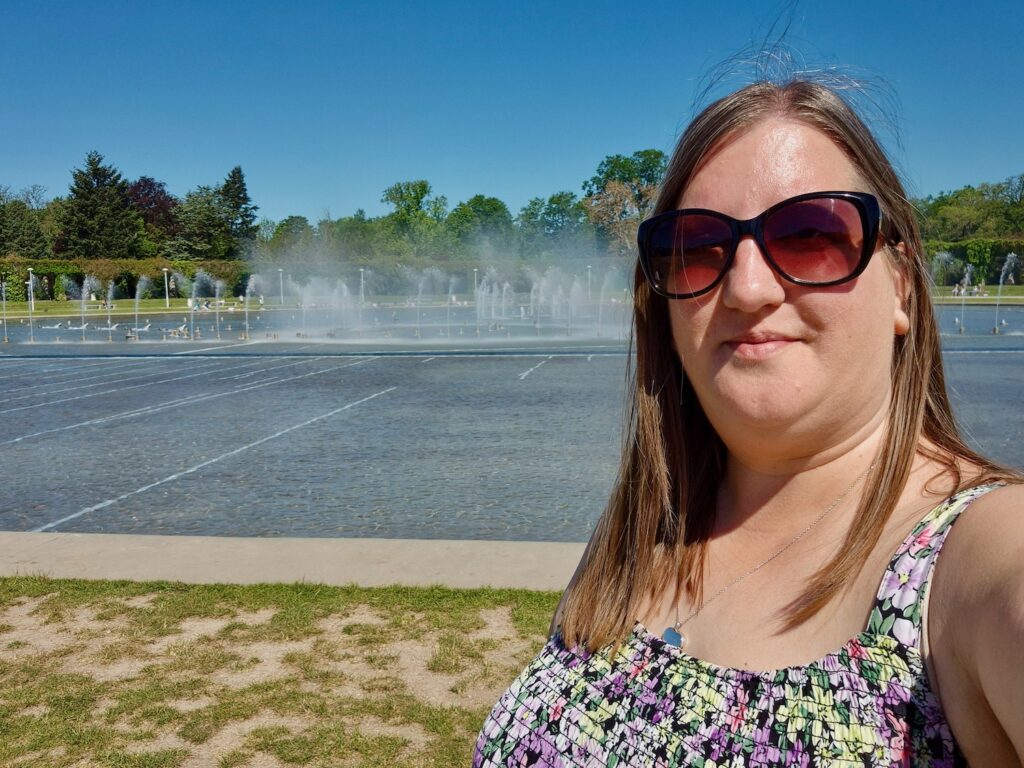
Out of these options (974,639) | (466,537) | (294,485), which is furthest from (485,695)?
(294,485)

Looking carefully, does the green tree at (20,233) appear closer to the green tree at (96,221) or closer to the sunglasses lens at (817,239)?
the green tree at (96,221)

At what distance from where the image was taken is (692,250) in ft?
4.73

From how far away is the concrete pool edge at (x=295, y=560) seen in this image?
5281 mm

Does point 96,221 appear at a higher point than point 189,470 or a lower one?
higher

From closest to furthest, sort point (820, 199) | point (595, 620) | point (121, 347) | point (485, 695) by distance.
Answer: point (820, 199) → point (595, 620) → point (485, 695) → point (121, 347)

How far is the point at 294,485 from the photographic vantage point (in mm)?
8094

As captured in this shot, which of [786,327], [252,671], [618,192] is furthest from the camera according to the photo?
[618,192]

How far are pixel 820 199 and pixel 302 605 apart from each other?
164 inches

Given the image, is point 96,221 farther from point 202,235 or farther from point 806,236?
point 806,236

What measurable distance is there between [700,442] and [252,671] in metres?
3.14

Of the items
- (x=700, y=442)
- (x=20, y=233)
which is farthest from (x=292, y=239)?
(x=700, y=442)

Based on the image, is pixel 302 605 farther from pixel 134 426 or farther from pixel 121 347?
pixel 121 347

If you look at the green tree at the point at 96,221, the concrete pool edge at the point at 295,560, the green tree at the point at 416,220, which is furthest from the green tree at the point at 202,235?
the concrete pool edge at the point at 295,560

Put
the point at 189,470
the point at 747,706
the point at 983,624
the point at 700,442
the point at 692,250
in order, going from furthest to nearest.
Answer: the point at 189,470 → the point at 700,442 → the point at 692,250 → the point at 747,706 → the point at 983,624
